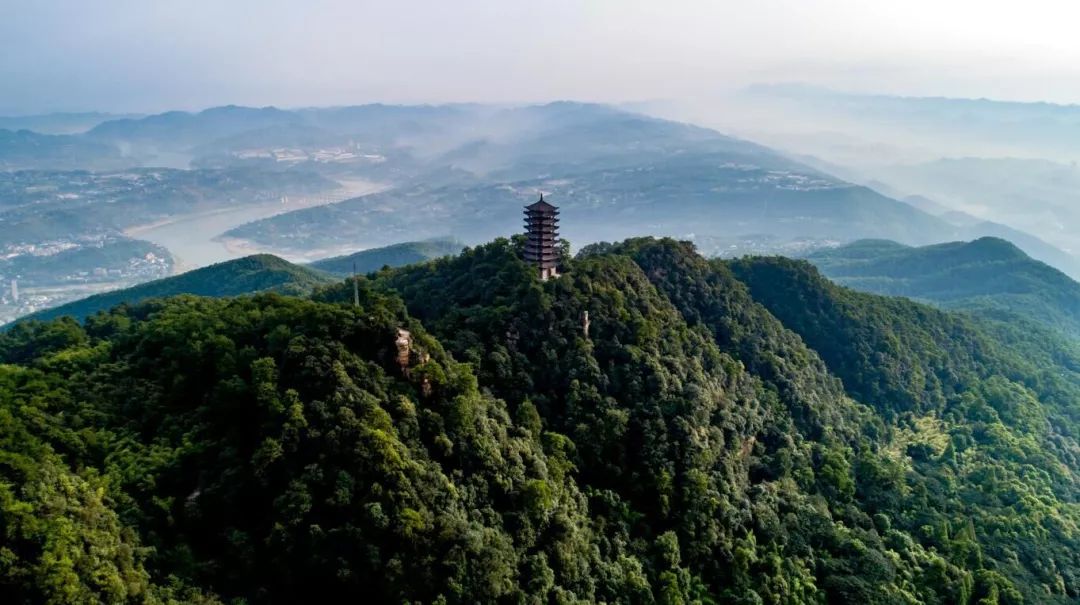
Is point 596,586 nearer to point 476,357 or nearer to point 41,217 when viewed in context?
point 476,357

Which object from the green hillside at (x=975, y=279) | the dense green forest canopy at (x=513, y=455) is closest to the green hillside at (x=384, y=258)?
the dense green forest canopy at (x=513, y=455)

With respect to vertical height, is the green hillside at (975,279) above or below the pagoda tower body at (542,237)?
below

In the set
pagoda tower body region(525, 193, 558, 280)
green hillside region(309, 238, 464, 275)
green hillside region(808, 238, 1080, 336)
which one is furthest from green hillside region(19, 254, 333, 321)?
green hillside region(808, 238, 1080, 336)

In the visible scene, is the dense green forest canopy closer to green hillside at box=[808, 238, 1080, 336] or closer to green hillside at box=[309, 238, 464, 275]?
green hillside at box=[808, 238, 1080, 336]

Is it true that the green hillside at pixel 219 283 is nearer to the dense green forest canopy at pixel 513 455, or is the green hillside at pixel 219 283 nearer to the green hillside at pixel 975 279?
the dense green forest canopy at pixel 513 455

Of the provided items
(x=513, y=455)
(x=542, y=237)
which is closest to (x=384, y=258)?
(x=542, y=237)
